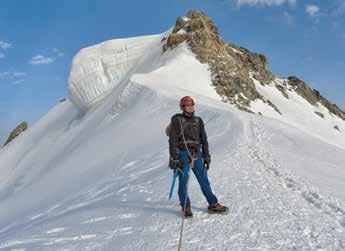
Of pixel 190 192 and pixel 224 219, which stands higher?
pixel 190 192

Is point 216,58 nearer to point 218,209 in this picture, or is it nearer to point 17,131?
point 17,131

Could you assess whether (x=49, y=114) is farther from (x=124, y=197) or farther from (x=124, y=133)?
(x=124, y=197)

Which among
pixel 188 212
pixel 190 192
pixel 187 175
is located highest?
pixel 187 175

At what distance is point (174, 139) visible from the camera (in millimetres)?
8156

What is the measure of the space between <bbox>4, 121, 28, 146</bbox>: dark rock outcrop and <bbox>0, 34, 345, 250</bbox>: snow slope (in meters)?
37.0

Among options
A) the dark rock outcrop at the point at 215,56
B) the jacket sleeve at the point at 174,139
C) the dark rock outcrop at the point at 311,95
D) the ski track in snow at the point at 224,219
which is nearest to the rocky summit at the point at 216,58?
the dark rock outcrop at the point at 215,56

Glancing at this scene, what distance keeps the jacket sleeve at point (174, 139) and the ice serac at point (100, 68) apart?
37338mm

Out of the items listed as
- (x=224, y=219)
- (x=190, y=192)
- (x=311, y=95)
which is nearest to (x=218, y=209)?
(x=224, y=219)

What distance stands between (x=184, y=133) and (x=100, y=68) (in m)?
39.3

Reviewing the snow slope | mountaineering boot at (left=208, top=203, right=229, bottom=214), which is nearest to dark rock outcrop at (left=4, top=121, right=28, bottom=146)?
the snow slope

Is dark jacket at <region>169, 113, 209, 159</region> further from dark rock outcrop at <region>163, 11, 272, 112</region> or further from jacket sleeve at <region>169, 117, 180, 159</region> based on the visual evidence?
dark rock outcrop at <region>163, 11, 272, 112</region>

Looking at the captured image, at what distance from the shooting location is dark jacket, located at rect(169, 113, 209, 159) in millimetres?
8156

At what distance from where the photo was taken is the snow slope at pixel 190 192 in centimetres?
736

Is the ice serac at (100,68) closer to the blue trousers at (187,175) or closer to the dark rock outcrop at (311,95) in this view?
the dark rock outcrop at (311,95)
